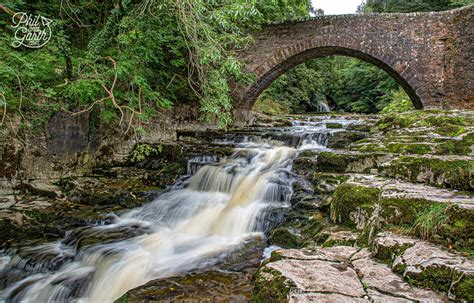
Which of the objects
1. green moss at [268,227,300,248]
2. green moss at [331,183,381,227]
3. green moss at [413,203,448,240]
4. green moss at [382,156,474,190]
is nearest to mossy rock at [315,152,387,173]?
green moss at [382,156,474,190]

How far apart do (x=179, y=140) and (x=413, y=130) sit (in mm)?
5317

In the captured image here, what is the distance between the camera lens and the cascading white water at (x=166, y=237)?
318cm

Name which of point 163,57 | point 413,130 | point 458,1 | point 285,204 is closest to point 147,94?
point 163,57

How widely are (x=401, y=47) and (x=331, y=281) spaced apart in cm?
852

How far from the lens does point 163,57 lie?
6.95 m

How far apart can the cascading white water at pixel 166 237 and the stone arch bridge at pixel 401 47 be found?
4.48 meters

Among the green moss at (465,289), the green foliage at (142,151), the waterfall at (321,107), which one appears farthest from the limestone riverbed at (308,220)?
the waterfall at (321,107)

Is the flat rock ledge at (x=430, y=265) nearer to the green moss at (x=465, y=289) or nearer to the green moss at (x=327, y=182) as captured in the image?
the green moss at (x=465, y=289)

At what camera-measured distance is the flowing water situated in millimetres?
3201

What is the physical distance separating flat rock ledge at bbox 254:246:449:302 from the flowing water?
1.52m

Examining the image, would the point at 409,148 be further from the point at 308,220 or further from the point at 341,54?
the point at 341,54

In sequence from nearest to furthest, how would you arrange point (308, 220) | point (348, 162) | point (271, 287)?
point (271, 287) → point (308, 220) → point (348, 162)

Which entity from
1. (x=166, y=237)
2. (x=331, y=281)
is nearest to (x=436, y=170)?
(x=331, y=281)

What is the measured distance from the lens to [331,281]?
1.69 m
